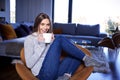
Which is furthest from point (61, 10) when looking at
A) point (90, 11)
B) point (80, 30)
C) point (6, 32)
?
point (6, 32)

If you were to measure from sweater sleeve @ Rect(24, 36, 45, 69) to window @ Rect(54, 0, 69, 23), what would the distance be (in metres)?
6.28

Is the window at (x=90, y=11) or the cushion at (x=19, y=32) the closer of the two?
the cushion at (x=19, y=32)

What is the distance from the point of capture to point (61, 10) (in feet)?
27.7

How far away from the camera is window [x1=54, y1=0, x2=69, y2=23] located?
8.37 m

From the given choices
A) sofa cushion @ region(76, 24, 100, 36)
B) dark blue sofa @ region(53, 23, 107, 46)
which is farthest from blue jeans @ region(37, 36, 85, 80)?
sofa cushion @ region(76, 24, 100, 36)

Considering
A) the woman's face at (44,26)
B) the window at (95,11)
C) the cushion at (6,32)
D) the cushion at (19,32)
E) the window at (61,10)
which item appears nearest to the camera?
the woman's face at (44,26)

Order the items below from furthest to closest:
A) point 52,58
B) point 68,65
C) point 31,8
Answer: point 31,8 < point 68,65 < point 52,58

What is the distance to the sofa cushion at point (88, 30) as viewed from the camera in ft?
23.7

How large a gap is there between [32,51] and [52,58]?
218 millimetres

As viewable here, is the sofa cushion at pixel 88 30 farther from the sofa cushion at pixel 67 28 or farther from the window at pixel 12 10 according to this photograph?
the window at pixel 12 10

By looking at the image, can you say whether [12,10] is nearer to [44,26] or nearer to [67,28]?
[67,28]

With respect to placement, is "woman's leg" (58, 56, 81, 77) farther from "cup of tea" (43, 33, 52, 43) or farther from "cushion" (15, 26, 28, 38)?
"cushion" (15, 26, 28, 38)

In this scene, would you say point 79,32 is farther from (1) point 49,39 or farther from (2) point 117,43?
(1) point 49,39

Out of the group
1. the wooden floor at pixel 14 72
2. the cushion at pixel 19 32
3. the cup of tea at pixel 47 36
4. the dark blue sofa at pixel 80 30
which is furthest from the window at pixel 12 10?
the cup of tea at pixel 47 36
